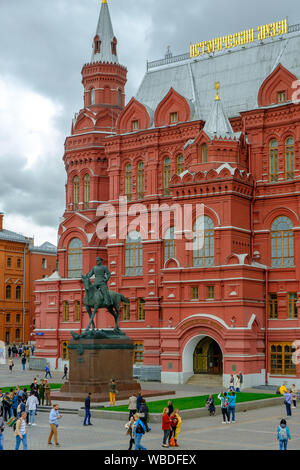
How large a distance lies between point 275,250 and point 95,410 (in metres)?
23.8

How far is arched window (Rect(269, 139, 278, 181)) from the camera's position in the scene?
171ft

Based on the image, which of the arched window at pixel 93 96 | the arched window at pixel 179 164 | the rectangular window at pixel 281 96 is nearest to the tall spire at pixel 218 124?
the rectangular window at pixel 281 96

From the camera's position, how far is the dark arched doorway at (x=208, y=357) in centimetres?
5050

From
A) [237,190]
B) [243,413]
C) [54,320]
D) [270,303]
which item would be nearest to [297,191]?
[237,190]

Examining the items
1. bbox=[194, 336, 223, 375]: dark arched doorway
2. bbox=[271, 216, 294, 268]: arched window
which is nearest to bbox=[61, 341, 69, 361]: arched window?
bbox=[194, 336, 223, 375]: dark arched doorway

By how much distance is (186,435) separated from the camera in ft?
87.6

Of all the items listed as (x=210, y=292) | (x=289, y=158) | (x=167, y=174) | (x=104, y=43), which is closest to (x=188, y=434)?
(x=210, y=292)

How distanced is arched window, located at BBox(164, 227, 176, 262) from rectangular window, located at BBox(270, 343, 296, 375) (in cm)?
1124

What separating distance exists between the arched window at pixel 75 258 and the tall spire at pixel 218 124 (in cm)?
1705

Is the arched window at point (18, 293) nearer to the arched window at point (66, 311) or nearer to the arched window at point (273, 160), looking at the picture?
the arched window at point (66, 311)

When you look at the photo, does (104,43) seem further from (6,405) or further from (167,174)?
(6,405)

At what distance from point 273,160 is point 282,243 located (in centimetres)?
655

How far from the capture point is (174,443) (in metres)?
24.0

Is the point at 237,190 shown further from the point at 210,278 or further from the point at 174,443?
the point at 174,443
